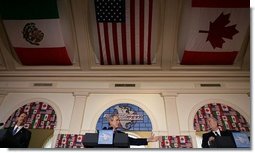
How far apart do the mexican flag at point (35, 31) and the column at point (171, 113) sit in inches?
140

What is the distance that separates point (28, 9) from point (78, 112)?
3.45m

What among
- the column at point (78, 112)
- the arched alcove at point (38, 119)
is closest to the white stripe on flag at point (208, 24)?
the column at point (78, 112)

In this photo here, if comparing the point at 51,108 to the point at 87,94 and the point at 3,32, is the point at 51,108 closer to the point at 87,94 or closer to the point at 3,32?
the point at 87,94

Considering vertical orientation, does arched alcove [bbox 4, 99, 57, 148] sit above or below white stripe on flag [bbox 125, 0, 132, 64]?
below

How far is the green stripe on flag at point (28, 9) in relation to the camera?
8.23 m

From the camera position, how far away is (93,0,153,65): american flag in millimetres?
8312

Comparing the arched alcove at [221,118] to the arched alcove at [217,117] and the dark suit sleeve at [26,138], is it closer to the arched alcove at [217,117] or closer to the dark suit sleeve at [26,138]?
the arched alcove at [217,117]

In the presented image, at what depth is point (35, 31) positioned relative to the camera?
349 inches

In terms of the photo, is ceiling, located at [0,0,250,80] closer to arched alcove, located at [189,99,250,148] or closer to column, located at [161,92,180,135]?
column, located at [161,92,180,135]

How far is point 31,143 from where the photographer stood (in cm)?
786

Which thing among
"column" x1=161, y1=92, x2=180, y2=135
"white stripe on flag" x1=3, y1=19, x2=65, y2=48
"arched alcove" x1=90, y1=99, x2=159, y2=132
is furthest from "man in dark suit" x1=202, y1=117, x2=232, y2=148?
"white stripe on flag" x1=3, y1=19, x2=65, y2=48

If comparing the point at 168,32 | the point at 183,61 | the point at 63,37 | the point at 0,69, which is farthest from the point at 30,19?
the point at 183,61

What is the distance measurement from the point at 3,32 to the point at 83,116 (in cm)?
385

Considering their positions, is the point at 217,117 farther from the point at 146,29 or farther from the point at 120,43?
the point at 120,43
